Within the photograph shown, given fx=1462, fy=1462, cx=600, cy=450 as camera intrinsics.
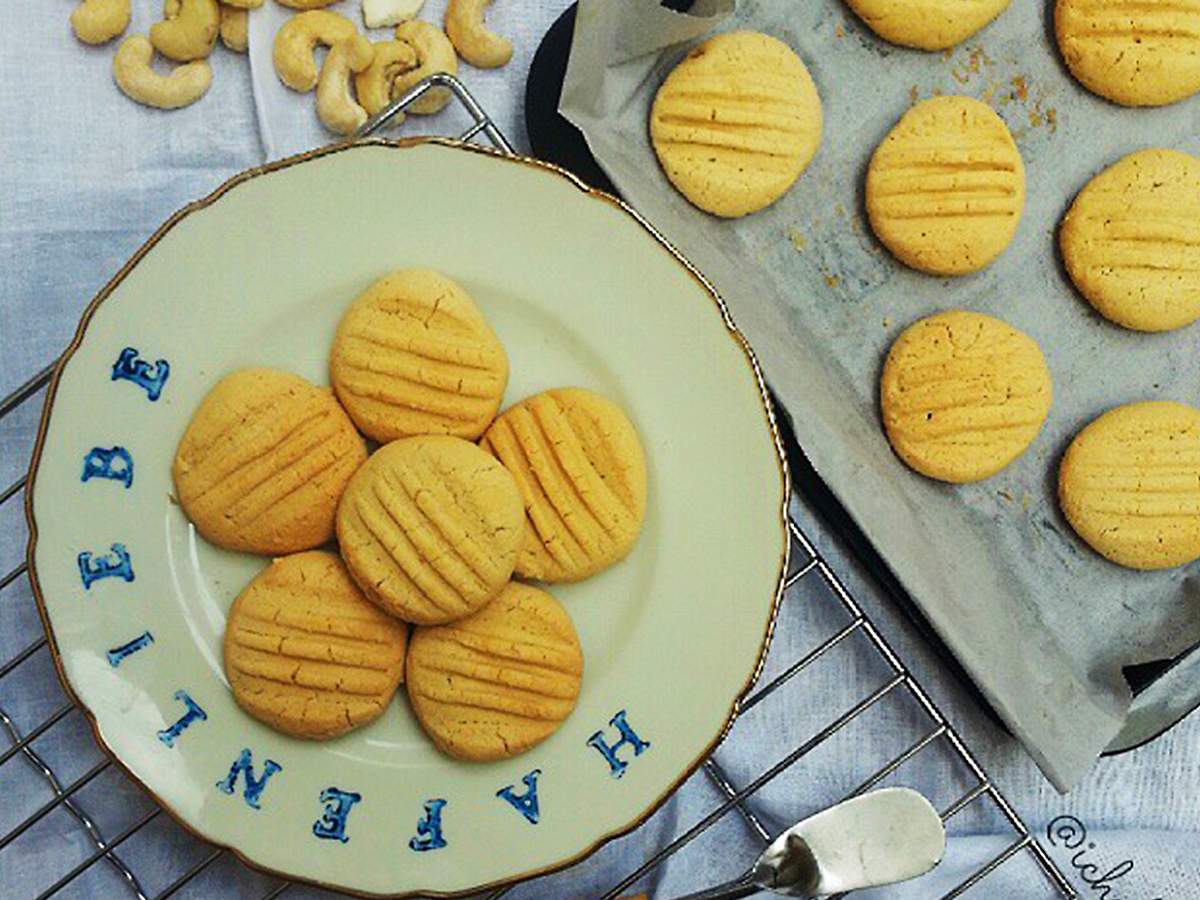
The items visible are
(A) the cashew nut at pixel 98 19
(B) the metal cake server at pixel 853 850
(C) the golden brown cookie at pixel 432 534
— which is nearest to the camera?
(C) the golden brown cookie at pixel 432 534

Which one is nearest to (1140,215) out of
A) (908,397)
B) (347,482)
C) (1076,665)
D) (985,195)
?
(985,195)

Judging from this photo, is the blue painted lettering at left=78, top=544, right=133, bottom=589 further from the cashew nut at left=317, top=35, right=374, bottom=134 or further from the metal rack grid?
the cashew nut at left=317, top=35, right=374, bottom=134

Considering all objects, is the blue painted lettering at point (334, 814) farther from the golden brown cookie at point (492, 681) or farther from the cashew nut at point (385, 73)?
the cashew nut at point (385, 73)

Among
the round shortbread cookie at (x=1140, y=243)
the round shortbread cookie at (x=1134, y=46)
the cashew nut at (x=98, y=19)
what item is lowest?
the cashew nut at (x=98, y=19)

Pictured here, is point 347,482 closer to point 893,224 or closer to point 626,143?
point 626,143

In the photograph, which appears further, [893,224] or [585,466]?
[893,224]

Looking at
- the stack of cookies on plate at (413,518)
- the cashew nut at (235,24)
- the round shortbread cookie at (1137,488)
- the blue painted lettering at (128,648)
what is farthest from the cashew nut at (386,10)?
the round shortbread cookie at (1137,488)
